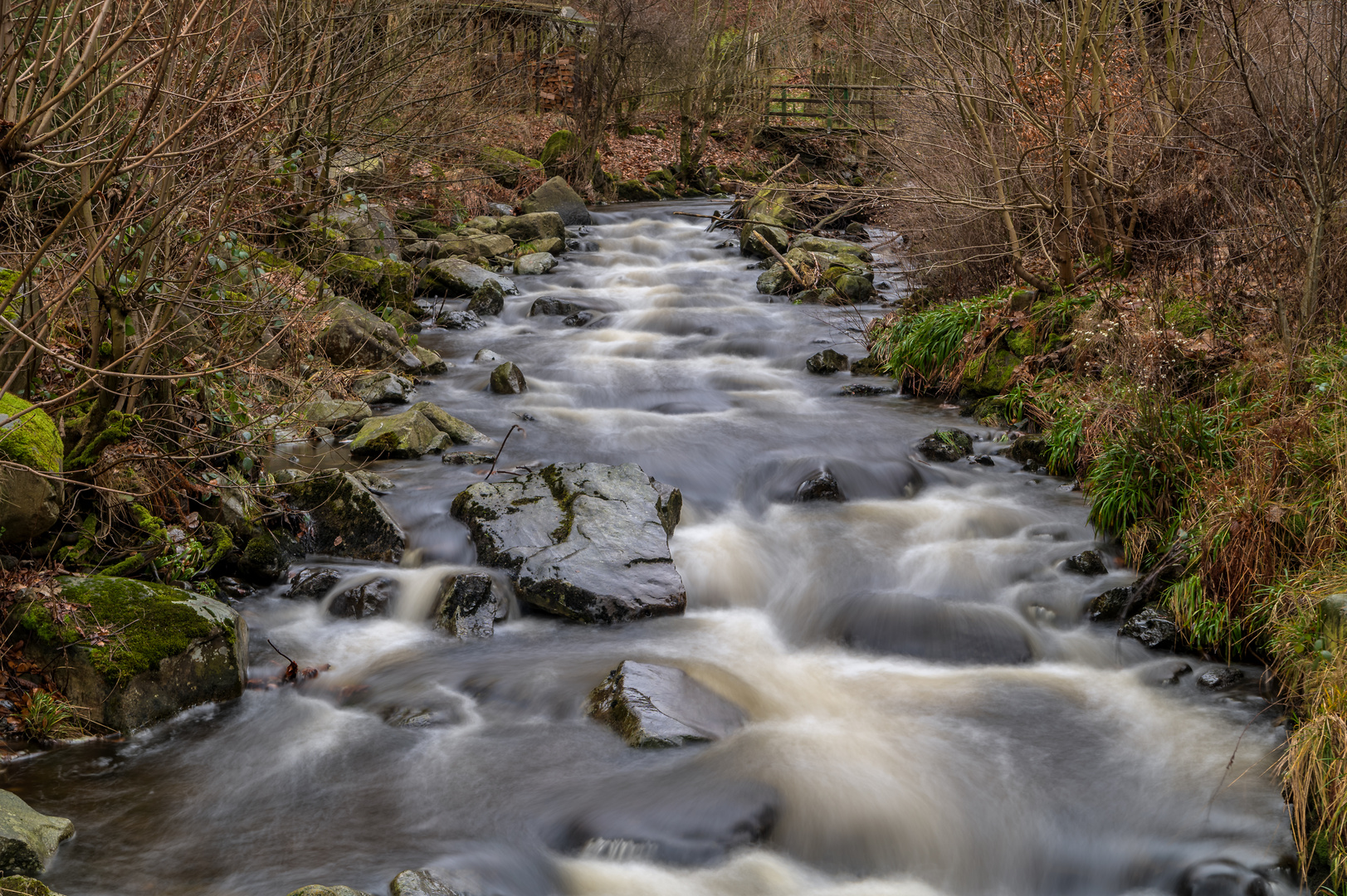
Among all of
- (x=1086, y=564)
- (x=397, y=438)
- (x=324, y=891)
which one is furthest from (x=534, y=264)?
(x=324, y=891)

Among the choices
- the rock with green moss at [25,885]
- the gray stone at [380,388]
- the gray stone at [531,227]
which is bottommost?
the rock with green moss at [25,885]

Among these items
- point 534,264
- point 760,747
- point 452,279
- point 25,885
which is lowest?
point 760,747

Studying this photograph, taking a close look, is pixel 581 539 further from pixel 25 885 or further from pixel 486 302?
pixel 486 302

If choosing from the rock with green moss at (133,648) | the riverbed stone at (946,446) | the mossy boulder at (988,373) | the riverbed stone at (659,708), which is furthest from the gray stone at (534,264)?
the riverbed stone at (659,708)

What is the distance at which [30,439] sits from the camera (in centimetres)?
520

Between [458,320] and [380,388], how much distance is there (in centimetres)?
366

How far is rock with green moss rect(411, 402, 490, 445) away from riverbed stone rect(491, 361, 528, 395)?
155cm

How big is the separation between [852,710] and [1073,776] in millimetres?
1208

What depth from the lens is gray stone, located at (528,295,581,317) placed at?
48.1 ft

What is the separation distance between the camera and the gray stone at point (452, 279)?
1475cm

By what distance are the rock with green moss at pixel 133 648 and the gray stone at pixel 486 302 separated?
9204mm

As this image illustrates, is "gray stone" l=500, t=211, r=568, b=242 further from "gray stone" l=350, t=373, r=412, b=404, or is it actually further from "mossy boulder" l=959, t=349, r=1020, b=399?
"mossy boulder" l=959, t=349, r=1020, b=399

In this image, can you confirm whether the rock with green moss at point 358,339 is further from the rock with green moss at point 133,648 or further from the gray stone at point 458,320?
the rock with green moss at point 133,648

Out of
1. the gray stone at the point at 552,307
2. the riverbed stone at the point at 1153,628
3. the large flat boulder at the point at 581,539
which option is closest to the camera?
the riverbed stone at the point at 1153,628
